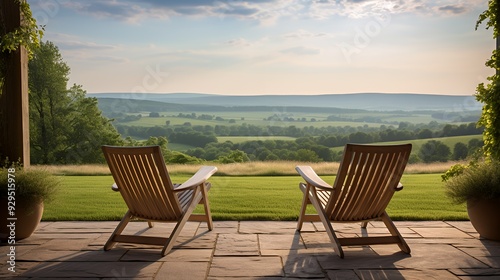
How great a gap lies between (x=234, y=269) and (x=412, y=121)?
81.4ft

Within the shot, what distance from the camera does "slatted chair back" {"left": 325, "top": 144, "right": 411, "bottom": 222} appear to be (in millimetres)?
3926

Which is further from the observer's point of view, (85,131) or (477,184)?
(85,131)

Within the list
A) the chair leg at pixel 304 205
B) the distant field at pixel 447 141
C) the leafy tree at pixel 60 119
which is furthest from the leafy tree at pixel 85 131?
the chair leg at pixel 304 205

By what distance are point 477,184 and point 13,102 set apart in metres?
4.42

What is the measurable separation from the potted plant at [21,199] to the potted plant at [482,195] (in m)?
3.65

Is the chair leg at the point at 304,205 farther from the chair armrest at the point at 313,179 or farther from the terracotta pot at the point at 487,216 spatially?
the terracotta pot at the point at 487,216

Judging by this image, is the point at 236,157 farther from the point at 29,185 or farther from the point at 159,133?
the point at 29,185

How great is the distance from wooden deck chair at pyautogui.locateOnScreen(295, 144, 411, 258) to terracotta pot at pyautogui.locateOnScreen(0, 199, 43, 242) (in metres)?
2.45

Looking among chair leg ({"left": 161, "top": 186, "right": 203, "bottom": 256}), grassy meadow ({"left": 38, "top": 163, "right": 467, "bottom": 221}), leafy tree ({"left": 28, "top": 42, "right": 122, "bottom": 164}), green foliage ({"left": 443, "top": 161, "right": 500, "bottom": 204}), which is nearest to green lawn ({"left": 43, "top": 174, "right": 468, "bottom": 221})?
grassy meadow ({"left": 38, "top": 163, "right": 467, "bottom": 221})

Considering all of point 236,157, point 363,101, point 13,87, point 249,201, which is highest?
point 13,87

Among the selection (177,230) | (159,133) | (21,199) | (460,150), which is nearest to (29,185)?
(21,199)

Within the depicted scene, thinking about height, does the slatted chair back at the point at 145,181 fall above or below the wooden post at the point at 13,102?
below

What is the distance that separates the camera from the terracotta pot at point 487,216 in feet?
14.6

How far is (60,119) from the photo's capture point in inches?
982
